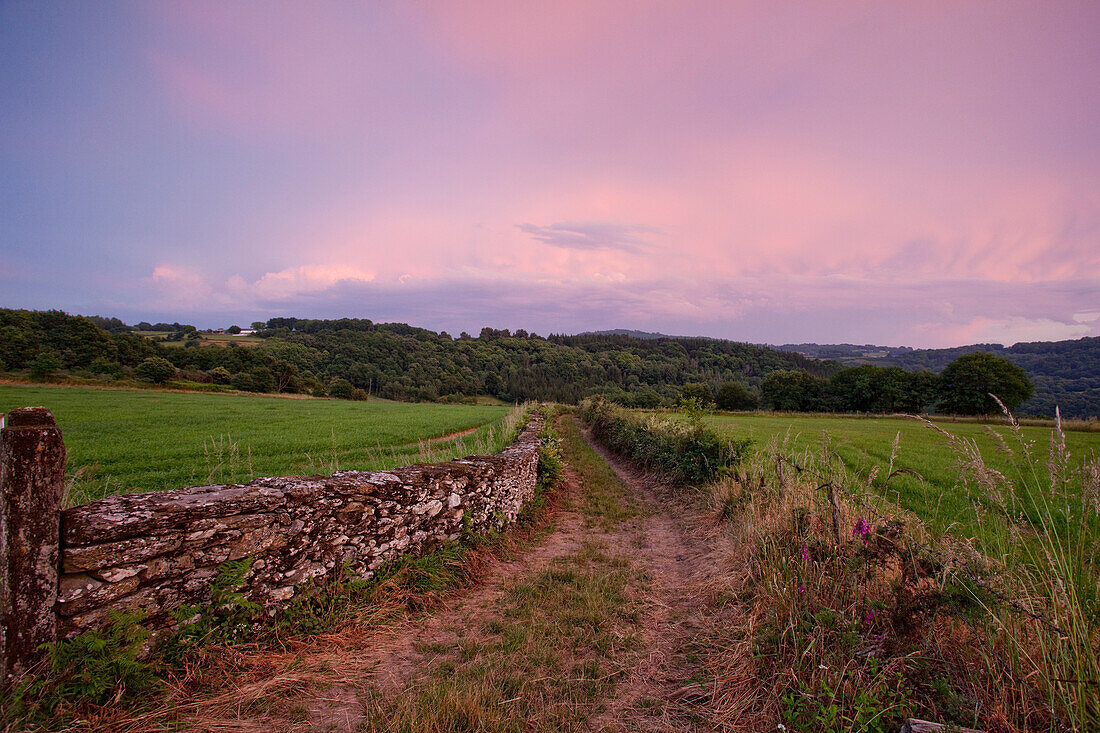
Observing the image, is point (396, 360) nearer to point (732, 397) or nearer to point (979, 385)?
point (732, 397)

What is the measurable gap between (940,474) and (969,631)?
10.5m

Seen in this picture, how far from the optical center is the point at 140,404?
24.4m

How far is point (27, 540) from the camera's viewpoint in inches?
96.4

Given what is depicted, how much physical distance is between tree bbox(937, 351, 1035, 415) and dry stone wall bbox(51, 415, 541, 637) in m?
56.4

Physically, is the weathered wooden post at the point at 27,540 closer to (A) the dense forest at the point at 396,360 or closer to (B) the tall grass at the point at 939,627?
(B) the tall grass at the point at 939,627

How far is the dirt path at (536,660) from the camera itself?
9.44ft

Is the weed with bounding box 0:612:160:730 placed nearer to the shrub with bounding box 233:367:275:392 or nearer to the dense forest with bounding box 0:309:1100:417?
the dense forest with bounding box 0:309:1100:417

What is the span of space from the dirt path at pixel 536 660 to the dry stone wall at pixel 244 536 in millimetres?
755

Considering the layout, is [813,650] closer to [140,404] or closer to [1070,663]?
[1070,663]

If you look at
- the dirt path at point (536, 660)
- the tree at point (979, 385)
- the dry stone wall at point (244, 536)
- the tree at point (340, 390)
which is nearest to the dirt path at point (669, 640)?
the dirt path at point (536, 660)

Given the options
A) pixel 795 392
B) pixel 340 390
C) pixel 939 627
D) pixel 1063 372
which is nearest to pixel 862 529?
pixel 939 627

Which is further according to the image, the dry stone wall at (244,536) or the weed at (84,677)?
the dry stone wall at (244,536)

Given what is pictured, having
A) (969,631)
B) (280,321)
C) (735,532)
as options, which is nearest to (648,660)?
(969,631)

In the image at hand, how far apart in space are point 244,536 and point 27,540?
1.16 m
